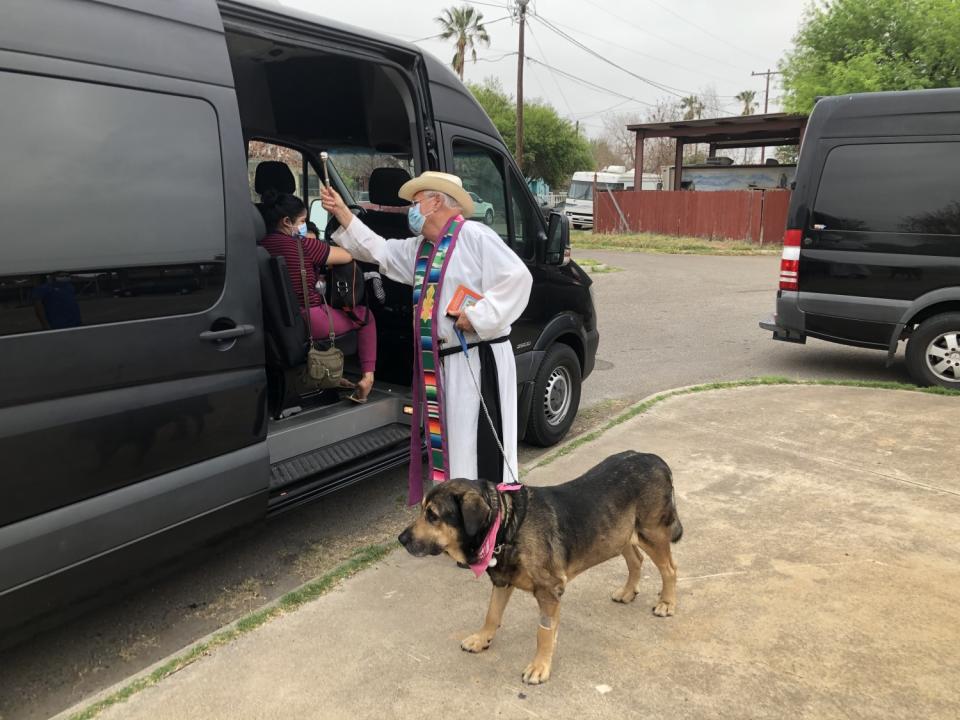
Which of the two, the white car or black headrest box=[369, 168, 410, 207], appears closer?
the white car

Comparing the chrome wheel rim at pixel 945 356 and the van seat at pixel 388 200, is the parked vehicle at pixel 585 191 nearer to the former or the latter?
the chrome wheel rim at pixel 945 356

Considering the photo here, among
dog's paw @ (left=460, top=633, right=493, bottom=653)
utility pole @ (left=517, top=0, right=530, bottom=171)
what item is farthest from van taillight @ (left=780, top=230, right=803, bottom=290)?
utility pole @ (left=517, top=0, right=530, bottom=171)

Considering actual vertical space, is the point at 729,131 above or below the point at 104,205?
above

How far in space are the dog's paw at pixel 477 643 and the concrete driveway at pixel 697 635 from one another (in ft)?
0.15

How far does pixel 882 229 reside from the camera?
6934 mm

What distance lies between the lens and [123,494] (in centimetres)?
269

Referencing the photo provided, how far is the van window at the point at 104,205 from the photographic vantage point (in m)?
2.34

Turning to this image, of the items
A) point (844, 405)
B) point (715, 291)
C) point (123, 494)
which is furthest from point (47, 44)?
point (715, 291)

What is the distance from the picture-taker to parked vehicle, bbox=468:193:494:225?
4793 mm

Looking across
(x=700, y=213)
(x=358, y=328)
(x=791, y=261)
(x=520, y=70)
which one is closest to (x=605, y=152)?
(x=520, y=70)

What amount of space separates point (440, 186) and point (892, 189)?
5.37 m

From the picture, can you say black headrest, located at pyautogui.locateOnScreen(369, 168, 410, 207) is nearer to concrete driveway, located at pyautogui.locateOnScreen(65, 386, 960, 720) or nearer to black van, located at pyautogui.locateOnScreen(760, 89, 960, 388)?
concrete driveway, located at pyautogui.locateOnScreen(65, 386, 960, 720)

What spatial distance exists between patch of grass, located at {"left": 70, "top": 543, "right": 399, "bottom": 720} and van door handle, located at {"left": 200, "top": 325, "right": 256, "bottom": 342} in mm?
1196

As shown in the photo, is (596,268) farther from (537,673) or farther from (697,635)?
(537,673)
